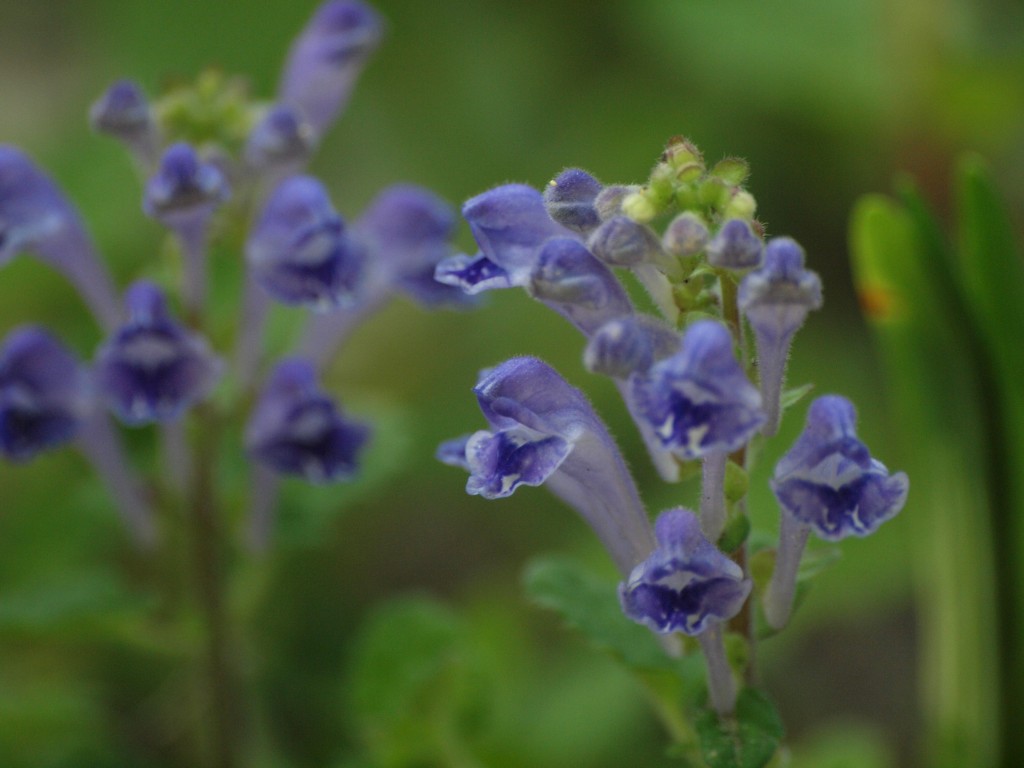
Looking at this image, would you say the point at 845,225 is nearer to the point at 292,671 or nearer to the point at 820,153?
the point at 820,153

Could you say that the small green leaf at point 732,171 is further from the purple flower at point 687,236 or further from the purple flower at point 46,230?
the purple flower at point 46,230

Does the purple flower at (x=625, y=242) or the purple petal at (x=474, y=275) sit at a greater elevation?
the purple petal at (x=474, y=275)

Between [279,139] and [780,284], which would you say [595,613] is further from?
[279,139]

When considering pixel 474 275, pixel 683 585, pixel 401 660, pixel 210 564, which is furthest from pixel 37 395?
pixel 683 585

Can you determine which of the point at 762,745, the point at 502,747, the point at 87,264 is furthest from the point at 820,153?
the point at 762,745

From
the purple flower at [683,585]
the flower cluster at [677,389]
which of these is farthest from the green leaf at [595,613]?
the purple flower at [683,585]
